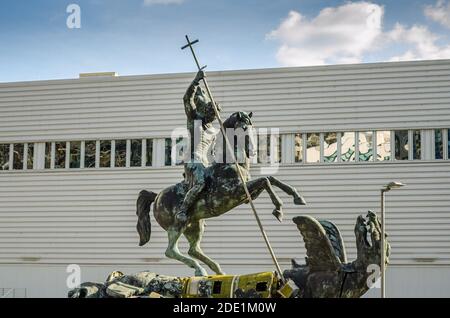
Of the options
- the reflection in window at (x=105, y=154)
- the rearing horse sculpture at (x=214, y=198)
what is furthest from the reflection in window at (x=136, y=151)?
the rearing horse sculpture at (x=214, y=198)

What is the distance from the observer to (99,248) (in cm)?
5216

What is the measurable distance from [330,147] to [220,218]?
19.8ft

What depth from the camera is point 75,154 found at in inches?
2101

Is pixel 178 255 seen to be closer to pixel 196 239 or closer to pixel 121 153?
pixel 196 239

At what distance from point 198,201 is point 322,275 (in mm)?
3908

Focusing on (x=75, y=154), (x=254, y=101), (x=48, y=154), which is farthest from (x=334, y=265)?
(x=48, y=154)

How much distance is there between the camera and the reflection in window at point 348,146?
1935 inches

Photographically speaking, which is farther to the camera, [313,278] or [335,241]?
[335,241]

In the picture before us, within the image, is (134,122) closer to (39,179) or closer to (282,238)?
(39,179)

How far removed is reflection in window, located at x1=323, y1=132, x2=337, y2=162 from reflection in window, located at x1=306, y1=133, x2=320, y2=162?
1.10 feet

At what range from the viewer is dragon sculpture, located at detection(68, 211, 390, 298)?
24.4 meters

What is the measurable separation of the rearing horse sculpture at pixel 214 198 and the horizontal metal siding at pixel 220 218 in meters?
21.1

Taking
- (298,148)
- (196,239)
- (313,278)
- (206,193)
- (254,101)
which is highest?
(254,101)
